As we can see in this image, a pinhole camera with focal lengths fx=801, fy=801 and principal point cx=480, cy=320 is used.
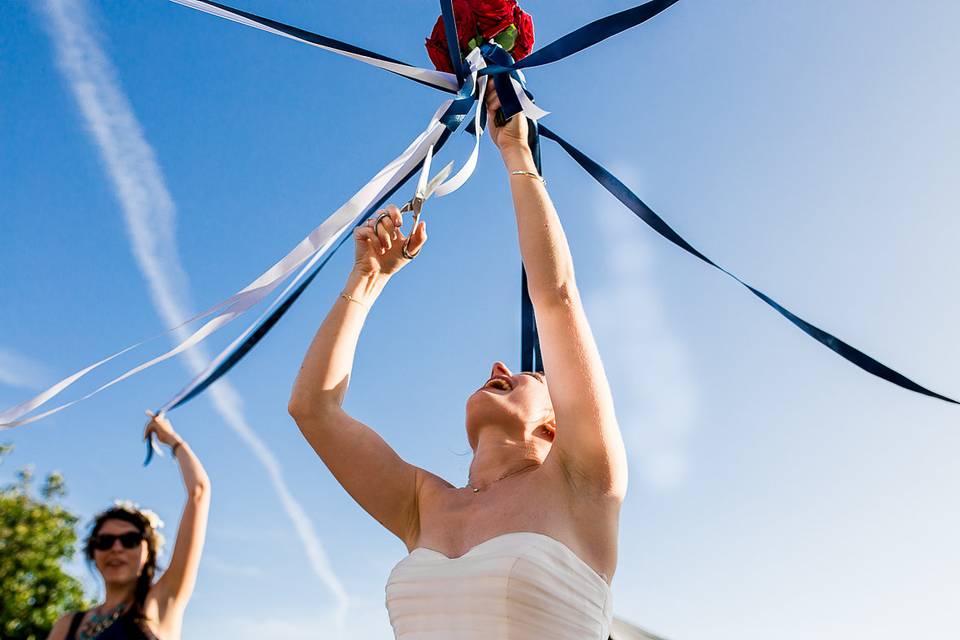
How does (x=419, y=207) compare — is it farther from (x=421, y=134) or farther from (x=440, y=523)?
(x=440, y=523)

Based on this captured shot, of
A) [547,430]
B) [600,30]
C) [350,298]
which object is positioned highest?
[600,30]

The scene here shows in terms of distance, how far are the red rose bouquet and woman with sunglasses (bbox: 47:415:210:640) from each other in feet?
6.79

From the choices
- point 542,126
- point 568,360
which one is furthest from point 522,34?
point 568,360

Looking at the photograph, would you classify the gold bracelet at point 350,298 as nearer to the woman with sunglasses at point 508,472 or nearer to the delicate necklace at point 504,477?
the woman with sunglasses at point 508,472

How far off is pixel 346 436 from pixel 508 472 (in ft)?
1.80

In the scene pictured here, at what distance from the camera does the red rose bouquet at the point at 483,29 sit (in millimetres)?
3008

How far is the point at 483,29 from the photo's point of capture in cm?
302

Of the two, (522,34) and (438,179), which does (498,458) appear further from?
(522,34)

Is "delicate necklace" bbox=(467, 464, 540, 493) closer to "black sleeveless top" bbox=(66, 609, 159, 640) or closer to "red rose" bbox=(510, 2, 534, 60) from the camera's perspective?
"red rose" bbox=(510, 2, 534, 60)

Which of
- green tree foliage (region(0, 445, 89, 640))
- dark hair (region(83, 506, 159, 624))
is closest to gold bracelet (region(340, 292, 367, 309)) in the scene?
dark hair (region(83, 506, 159, 624))

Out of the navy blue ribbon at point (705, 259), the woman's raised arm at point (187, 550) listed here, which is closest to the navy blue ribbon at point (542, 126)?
the navy blue ribbon at point (705, 259)

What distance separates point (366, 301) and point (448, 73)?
0.90 metres

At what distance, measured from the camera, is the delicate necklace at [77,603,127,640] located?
11.7ft

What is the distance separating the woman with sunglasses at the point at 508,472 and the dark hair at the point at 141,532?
5.79 feet
